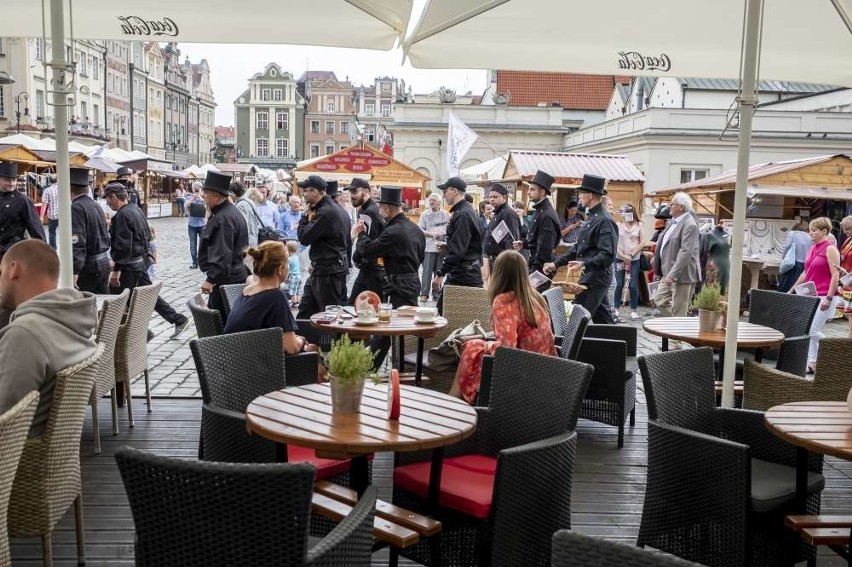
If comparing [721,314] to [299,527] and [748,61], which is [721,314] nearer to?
[748,61]

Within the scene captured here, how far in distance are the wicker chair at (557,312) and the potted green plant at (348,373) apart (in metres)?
3.19

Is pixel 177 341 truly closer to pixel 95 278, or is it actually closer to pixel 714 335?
pixel 95 278

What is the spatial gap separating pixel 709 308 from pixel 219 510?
499 cm

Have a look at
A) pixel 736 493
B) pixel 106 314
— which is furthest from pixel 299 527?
pixel 106 314

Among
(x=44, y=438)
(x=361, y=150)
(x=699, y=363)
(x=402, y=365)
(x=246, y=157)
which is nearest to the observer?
(x=44, y=438)

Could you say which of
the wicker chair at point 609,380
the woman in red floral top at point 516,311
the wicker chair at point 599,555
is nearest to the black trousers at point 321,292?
the wicker chair at point 609,380

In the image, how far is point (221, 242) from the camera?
7535 millimetres

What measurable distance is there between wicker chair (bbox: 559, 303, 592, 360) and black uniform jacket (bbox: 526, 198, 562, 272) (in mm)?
3206

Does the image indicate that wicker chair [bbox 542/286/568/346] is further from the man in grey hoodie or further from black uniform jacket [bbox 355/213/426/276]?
the man in grey hoodie

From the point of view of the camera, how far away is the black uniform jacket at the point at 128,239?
28.6 ft

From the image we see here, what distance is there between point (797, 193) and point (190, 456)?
12937 mm

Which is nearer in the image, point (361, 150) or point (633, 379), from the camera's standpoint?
point (633, 379)

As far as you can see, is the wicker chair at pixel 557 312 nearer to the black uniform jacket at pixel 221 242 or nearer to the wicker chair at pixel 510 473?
the wicker chair at pixel 510 473

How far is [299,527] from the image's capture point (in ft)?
7.31
